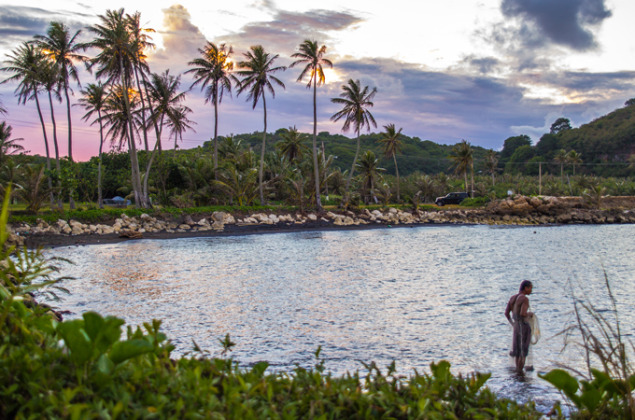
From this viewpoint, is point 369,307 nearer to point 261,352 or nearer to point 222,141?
point 261,352

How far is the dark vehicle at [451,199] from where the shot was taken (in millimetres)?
68875

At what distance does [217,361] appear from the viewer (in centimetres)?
320

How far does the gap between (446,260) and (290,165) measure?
38.5m

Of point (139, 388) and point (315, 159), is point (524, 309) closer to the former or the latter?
point (139, 388)

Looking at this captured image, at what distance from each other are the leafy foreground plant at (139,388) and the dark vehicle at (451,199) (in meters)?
67.7

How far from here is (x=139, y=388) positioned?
102 inches

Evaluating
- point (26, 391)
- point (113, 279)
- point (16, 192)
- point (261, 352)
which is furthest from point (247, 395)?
point (16, 192)

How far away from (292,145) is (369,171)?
450 inches

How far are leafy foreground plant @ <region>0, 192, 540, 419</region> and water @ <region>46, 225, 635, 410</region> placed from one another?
57.0 inches

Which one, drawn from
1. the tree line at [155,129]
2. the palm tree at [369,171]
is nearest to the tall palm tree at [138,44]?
the tree line at [155,129]

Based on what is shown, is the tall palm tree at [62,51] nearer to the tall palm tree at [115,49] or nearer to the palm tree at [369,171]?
the tall palm tree at [115,49]

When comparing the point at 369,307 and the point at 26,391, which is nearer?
the point at 26,391

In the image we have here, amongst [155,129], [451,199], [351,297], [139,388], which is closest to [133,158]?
[155,129]

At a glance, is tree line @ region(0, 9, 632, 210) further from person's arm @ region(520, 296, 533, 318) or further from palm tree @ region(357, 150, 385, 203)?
person's arm @ region(520, 296, 533, 318)
